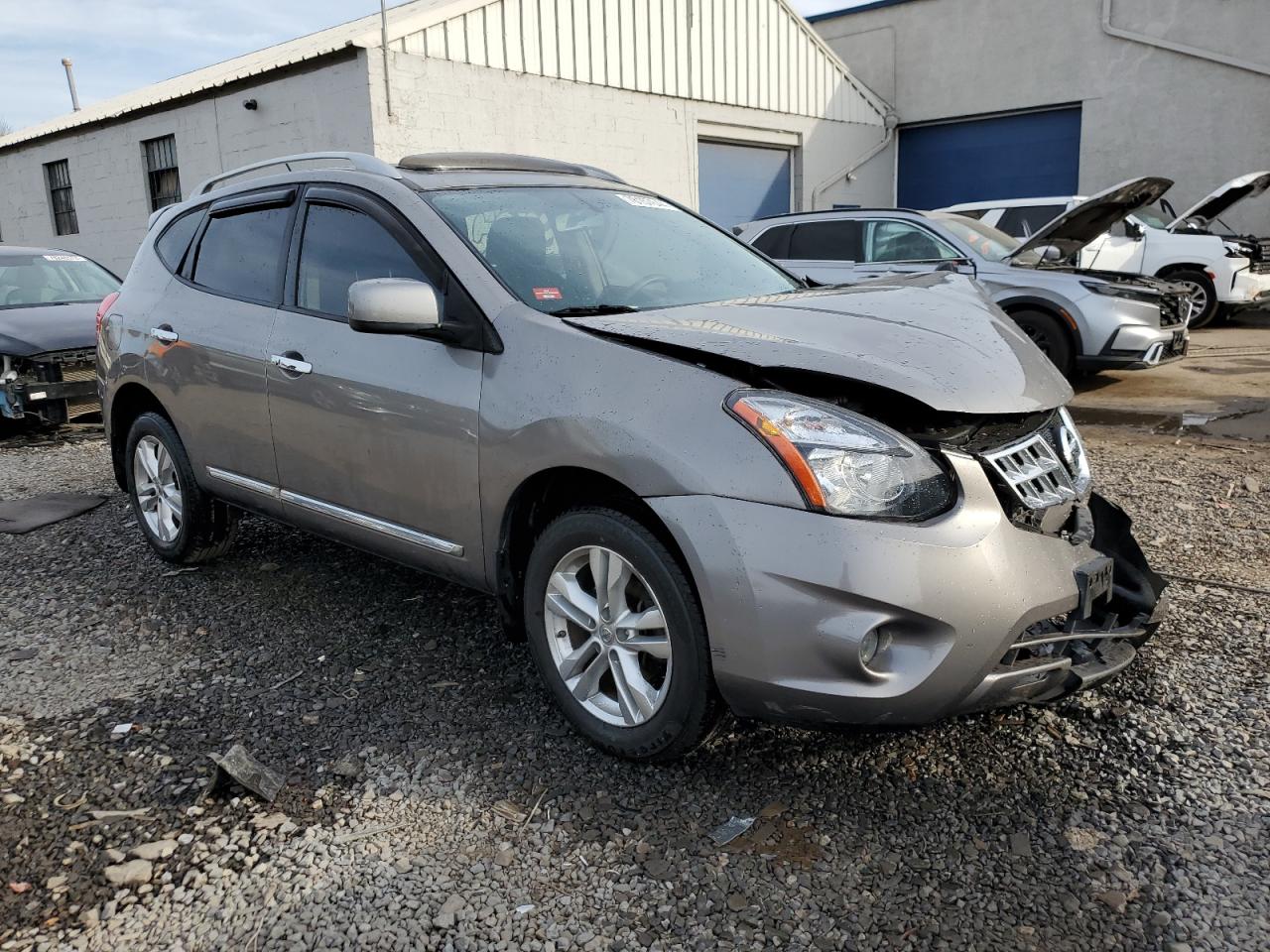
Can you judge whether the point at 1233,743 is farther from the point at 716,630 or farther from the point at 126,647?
the point at 126,647

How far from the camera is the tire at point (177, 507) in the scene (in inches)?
178

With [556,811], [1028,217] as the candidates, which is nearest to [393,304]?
[556,811]

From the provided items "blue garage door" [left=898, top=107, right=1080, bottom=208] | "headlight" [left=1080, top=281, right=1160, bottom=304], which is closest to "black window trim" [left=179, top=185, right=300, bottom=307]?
"headlight" [left=1080, top=281, right=1160, bottom=304]

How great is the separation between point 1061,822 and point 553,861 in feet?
4.21

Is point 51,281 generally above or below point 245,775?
above

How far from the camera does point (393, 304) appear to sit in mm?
2986

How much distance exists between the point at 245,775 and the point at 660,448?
1.49m

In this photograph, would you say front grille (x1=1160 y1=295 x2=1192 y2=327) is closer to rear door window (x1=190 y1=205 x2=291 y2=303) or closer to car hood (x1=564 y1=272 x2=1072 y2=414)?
car hood (x1=564 y1=272 x2=1072 y2=414)

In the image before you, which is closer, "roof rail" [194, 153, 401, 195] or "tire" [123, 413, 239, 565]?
"roof rail" [194, 153, 401, 195]

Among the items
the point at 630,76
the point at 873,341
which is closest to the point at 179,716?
the point at 873,341

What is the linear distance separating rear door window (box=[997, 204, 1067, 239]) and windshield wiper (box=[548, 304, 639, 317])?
993 cm

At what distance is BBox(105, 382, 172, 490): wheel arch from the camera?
475 cm

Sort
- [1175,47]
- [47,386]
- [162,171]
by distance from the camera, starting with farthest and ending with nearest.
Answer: [1175,47]
[162,171]
[47,386]

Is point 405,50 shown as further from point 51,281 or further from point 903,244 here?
point 903,244
